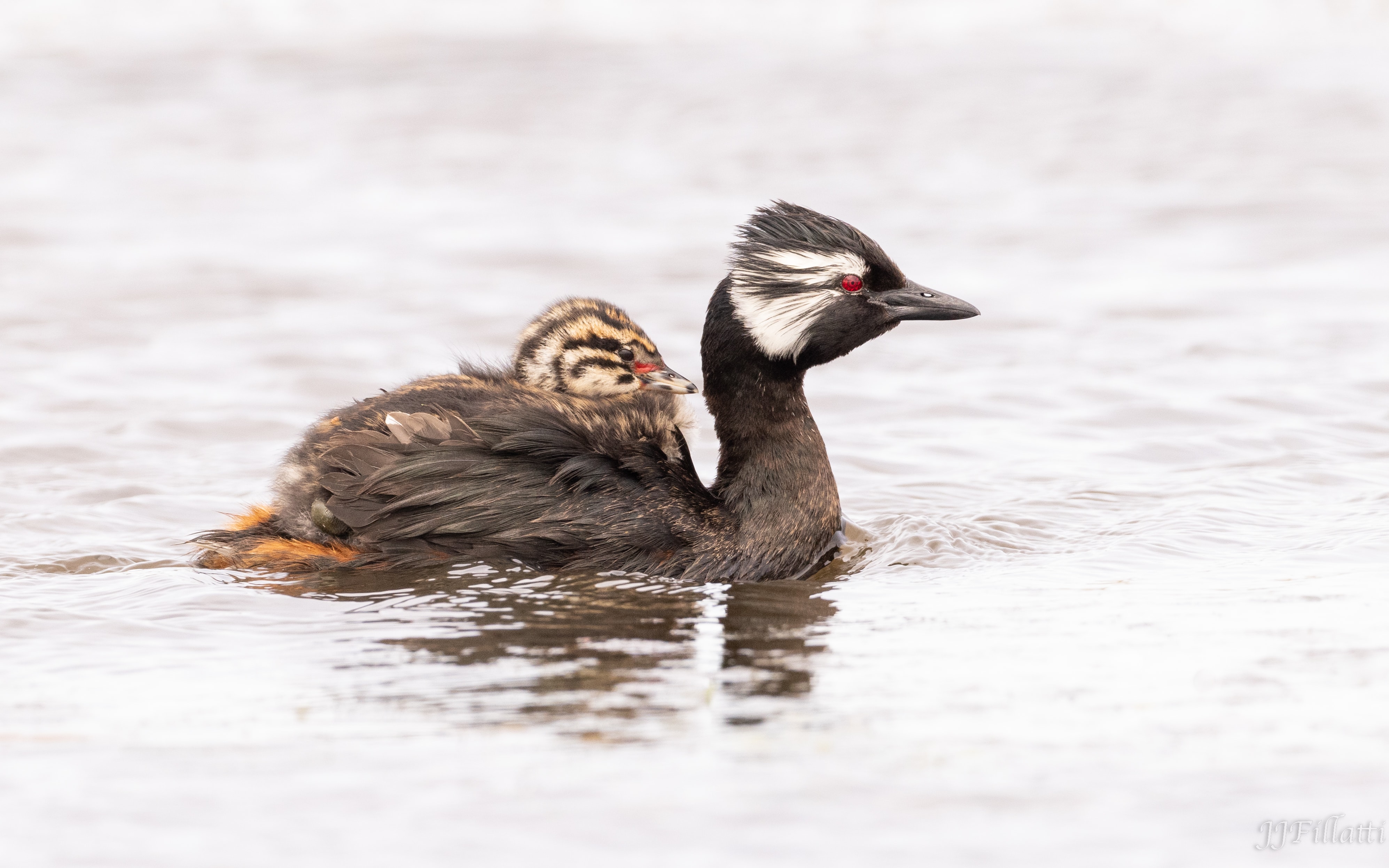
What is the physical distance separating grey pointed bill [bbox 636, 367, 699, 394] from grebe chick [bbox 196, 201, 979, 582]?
2.8 inches

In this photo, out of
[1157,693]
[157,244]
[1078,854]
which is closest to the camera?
[1078,854]

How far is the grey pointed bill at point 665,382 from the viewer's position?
750 cm

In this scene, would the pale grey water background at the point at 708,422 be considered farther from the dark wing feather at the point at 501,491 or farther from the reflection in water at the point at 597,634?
the dark wing feather at the point at 501,491

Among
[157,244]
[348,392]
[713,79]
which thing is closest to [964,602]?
[348,392]

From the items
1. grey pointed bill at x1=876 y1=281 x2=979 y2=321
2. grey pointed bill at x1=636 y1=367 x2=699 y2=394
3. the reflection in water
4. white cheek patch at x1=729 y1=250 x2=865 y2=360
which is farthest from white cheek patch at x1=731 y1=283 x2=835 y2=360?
the reflection in water

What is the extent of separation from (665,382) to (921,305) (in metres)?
1.21

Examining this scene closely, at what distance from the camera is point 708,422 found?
1135 cm

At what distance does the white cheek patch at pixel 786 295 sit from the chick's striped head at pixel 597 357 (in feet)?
1.52

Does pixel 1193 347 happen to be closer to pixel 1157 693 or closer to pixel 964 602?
pixel 964 602

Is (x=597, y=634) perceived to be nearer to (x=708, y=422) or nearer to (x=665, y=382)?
(x=665, y=382)

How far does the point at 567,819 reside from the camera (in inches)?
167

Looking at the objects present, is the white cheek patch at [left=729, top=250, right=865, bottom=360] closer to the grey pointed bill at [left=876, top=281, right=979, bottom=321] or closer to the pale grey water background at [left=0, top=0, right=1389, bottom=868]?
the grey pointed bill at [left=876, top=281, right=979, bottom=321]

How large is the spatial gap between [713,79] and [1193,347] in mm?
9839

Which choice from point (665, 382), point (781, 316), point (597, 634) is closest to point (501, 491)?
point (597, 634)
